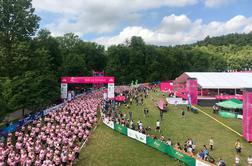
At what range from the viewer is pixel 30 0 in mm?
43000

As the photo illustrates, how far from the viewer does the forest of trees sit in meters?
37.3

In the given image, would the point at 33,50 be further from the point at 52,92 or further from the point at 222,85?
the point at 222,85

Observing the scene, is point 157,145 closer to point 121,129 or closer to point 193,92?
point 121,129

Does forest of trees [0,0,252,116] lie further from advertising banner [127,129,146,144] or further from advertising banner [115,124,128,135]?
advertising banner [127,129,146,144]

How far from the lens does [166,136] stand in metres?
28.3

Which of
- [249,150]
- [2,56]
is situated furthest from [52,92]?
[249,150]

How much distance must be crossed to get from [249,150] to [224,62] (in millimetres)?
100534

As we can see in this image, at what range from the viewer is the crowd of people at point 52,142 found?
18.9 m

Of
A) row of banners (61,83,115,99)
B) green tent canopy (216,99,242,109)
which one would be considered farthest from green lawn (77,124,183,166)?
row of banners (61,83,115,99)

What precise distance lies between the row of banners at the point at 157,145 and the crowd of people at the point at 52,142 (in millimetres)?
2836

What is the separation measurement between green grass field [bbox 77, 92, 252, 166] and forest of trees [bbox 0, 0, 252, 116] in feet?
34.1

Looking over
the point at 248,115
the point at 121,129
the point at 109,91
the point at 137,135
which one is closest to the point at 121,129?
the point at 121,129

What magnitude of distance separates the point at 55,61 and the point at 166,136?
39409 millimetres

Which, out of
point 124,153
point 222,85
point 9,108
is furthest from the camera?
point 222,85
